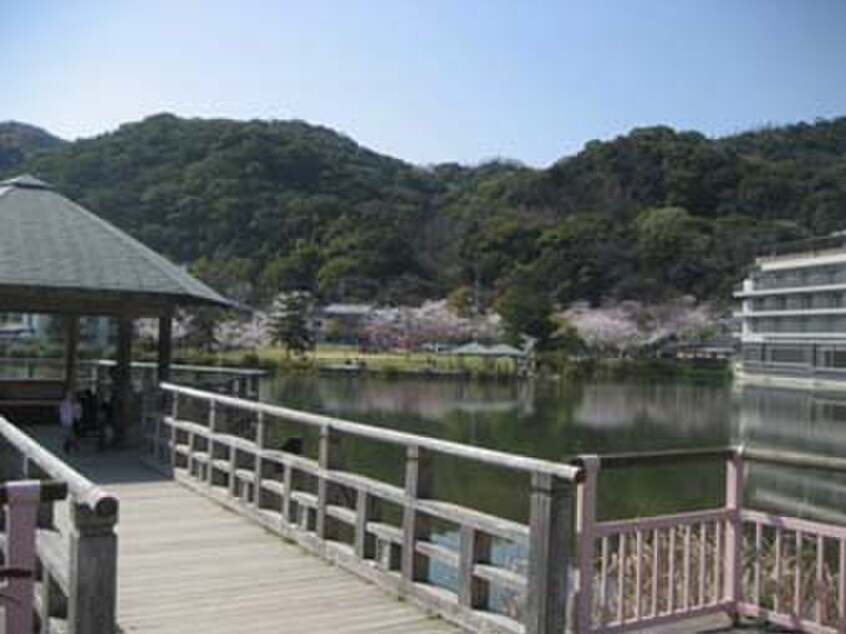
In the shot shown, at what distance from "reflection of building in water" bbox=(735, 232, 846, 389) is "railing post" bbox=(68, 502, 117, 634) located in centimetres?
5747

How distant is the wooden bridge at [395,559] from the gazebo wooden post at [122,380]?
4.31 metres

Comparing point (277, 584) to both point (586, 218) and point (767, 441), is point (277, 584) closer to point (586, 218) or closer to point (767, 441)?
point (767, 441)

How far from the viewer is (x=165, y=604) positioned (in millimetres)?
5125

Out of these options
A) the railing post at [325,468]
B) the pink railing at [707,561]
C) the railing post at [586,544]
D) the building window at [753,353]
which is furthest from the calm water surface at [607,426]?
the building window at [753,353]

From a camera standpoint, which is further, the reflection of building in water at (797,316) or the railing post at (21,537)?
the reflection of building in water at (797,316)

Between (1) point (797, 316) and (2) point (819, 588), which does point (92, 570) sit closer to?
(2) point (819, 588)

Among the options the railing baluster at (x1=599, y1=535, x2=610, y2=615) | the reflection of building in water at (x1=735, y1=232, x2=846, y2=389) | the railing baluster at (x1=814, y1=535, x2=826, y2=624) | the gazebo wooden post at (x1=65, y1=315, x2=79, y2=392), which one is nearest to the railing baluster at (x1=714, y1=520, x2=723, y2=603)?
the railing baluster at (x1=814, y1=535, x2=826, y2=624)

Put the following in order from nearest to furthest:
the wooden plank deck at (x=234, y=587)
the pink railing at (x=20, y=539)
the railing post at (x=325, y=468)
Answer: the pink railing at (x=20, y=539)
the wooden plank deck at (x=234, y=587)
the railing post at (x=325, y=468)

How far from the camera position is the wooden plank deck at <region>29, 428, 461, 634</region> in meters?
4.83

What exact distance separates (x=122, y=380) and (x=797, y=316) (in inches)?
2349

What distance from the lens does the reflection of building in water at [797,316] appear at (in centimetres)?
5947

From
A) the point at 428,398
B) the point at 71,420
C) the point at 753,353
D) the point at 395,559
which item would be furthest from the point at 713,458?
the point at 753,353

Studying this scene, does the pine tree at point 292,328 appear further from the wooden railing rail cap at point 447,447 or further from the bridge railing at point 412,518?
the wooden railing rail cap at point 447,447

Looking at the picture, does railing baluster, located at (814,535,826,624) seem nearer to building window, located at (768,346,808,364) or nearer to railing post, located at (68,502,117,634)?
railing post, located at (68,502,117,634)
